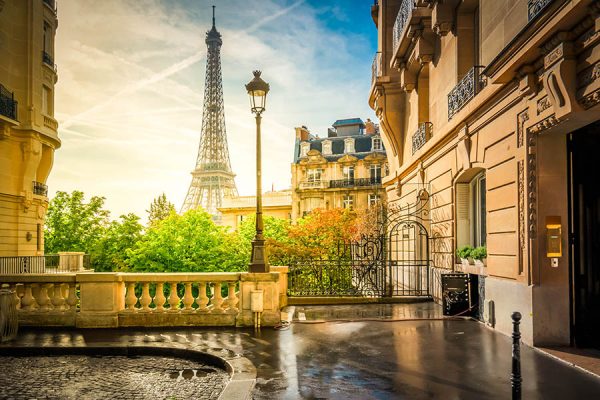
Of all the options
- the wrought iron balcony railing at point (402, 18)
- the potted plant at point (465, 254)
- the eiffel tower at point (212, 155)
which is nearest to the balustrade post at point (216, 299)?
the potted plant at point (465, 254)

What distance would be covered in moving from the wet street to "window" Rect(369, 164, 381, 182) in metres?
45.6

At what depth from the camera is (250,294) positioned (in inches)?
429

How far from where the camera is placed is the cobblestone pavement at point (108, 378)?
670 cm

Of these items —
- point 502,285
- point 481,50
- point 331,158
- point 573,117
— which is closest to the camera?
point 573,117

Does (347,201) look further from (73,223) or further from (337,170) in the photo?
(73,223)

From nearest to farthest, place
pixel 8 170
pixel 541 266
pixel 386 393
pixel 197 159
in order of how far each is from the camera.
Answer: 1. pixel 386 393
2. pixel 541 266
3. pixel 8 170
4. pixel 197 159

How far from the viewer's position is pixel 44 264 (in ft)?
96.6

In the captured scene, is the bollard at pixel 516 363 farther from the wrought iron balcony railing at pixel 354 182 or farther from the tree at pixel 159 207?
the tree at pixel 159 207

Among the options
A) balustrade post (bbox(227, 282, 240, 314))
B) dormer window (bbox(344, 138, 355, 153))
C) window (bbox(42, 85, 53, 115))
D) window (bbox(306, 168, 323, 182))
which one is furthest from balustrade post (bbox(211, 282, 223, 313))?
dormer window (bbox(344, 138, 355, 153))

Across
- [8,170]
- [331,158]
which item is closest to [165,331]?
[8,170]

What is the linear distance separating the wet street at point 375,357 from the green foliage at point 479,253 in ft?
5.17

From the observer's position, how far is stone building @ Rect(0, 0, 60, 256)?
1124 inches

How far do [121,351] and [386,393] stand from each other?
5.38m

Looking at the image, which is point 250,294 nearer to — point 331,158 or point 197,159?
point 331,158
